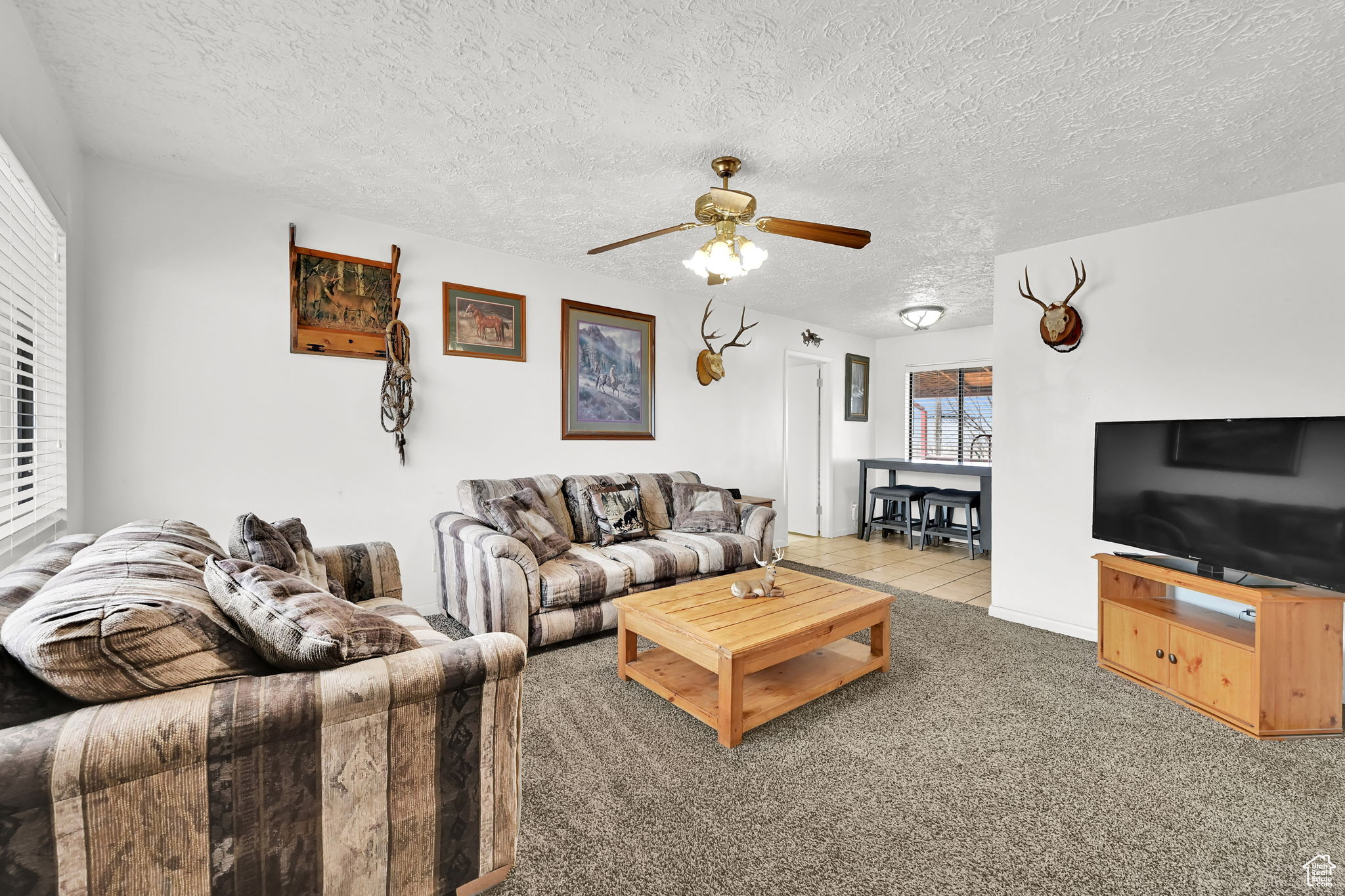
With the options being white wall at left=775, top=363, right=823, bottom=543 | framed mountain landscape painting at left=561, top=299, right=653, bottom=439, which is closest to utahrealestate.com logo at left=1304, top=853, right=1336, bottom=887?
framed mountain landscape painting at left=561, top=299, right=653, bottom=439

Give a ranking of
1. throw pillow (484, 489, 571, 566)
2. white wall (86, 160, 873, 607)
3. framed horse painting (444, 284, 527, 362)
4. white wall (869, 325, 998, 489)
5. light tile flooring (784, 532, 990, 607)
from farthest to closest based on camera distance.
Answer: white wall (869, 325, 998, 489), light tile flooring (784, 532, 990, 607), framed horse painting (444, 284, 527, 362), throw pillow (484, 489, 571, 566), white wall (86, 160, 873, 607)

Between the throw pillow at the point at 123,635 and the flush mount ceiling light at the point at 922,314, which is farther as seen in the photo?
the flush mount ceiling light at the point at 922,314

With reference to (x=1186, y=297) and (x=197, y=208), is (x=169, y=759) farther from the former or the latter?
(x=1186, y=297)

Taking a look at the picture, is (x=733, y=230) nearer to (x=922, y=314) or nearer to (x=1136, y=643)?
(x=1136, y=643)

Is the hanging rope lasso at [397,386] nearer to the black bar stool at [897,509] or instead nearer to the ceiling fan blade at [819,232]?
the ceiling fan blade at [819,232]

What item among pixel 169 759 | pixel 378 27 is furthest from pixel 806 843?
pixel 378 27

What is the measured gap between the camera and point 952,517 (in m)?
6.29

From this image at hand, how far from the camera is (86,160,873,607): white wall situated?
267 centimetres

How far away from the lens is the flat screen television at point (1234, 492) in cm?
223

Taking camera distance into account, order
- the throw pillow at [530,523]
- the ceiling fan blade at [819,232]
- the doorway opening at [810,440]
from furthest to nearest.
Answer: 1. the doorway opening at [810,440]
2. the throw pillow at [530,523]
3. the ceiling fan blade at [819,232]

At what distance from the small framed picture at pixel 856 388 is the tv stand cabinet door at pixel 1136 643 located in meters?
4.02

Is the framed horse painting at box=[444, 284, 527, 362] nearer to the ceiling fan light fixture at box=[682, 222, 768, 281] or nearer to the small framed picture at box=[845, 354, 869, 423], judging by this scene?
the ceiling fan light fixture at box=[682, 222, 768, 281]

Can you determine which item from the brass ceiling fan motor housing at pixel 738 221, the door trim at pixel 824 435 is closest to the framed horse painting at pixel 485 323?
the brass ceiling fan motor housing at pixel 738 221

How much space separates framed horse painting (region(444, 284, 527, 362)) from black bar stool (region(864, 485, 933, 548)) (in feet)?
14.0
